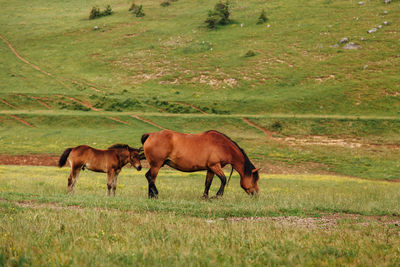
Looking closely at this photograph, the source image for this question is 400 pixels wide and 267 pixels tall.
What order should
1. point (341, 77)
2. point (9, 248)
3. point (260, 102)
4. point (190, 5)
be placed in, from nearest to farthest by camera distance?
point (9, 248)
point (260, 102)
point (341, 77)
point (190, 5)

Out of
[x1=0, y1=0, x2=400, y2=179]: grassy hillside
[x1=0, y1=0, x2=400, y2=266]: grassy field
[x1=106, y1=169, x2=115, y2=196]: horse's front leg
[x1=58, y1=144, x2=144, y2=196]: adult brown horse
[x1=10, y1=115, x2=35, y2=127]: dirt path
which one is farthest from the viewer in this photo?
[x1=10, y1=115, x2=35, y2=127]: dirt path

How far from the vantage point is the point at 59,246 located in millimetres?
6461

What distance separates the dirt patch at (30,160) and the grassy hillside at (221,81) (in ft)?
3.76

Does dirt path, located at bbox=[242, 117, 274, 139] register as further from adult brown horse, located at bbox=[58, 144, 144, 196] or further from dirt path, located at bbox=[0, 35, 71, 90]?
dirt path, located at bbox=[0, 35, 71, 90]

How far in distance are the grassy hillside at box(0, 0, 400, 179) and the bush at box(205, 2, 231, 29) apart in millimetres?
1717

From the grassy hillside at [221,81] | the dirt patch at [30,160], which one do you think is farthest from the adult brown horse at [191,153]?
the dirt patch at [30,160]

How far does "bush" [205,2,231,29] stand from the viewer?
78250 millimetres

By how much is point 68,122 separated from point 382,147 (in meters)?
31.0

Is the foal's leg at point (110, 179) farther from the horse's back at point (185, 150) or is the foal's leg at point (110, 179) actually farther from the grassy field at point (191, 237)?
the grassy field at point (191, 237)

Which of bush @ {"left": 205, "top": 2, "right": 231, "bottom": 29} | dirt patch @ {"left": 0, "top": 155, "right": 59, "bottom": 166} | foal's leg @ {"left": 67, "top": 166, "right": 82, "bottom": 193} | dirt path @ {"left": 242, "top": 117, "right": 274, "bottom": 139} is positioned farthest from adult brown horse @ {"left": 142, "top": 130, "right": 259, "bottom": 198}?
bush @ {"left": 205, "top": 2, "right": 231, "bottom": 29}

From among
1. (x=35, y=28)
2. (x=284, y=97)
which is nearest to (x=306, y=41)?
(x=284, y=97)

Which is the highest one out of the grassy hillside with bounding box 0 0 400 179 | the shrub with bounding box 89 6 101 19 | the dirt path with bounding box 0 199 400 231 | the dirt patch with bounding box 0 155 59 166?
the shrub with bounding box 89 6 101 19

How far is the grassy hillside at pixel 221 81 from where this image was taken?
128 feet

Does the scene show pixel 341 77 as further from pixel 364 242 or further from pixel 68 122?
pixel 364 242
